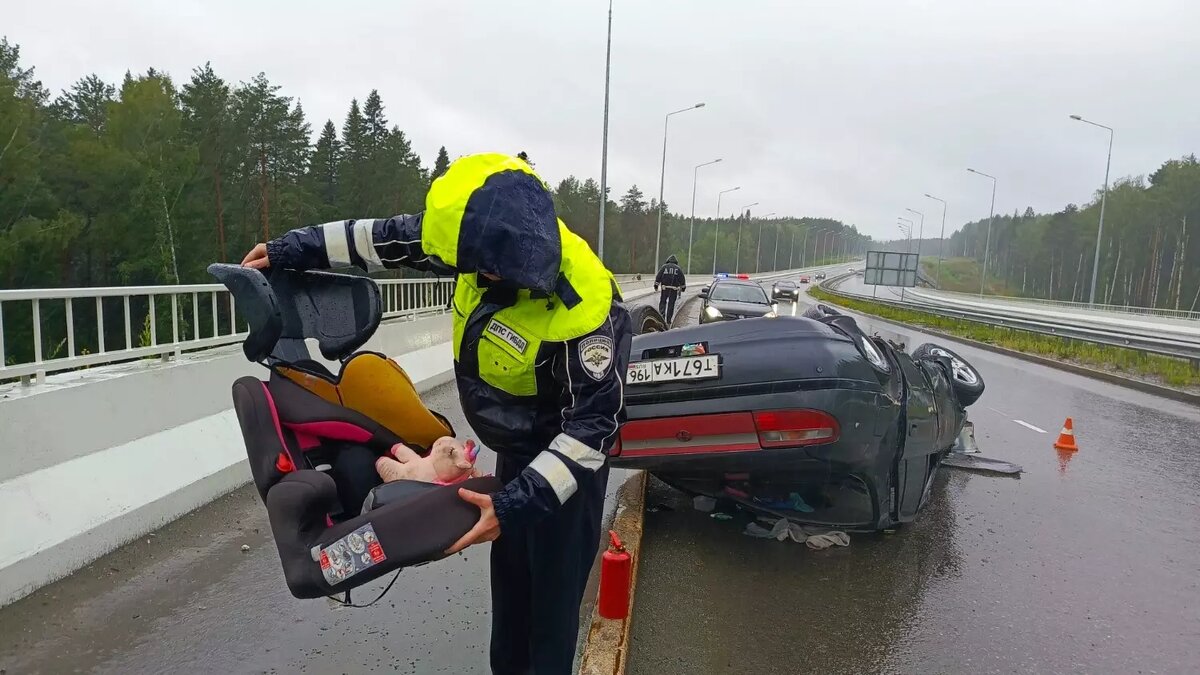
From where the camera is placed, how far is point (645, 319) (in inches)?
244

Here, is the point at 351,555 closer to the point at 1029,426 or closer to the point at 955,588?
the point at 955,588

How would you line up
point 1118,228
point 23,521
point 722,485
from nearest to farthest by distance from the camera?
point 23,521, point 722,485, point 1118,228

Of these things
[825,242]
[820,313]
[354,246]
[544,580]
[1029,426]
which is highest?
[825,242]

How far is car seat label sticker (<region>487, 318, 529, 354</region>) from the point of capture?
2090 mm

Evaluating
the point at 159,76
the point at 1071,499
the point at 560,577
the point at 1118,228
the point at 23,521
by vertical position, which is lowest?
the point at 1071,499

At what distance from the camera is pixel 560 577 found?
234 centimetres

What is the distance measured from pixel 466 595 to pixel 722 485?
1.86 metres

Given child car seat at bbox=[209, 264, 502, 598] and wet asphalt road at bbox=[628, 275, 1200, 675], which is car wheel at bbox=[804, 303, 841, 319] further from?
child car seat at bbox=[209, 264, 502, 598]

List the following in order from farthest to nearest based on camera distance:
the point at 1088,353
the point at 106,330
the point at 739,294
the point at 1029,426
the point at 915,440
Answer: the point at 739,294
the point at 1088,353
the point at 1029,426
the point at 106,330
the point at 915,440

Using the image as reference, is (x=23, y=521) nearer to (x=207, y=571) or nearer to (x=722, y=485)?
(x=207, y=571)

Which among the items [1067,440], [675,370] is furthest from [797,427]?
[1067,440]

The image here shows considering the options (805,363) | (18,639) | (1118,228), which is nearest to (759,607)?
(805,363)

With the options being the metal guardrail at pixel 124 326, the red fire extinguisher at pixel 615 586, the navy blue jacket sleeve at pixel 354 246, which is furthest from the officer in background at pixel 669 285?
the navy blue jacket sleeve at pixel 354 246

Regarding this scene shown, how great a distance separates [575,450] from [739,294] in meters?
18.8
